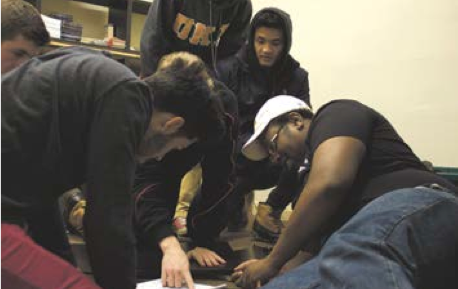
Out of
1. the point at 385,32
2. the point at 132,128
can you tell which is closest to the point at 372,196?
the point at 132,128

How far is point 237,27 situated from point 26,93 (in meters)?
1.62

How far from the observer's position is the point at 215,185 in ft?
6.23

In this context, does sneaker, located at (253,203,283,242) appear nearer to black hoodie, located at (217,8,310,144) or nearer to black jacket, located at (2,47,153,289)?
black hoodie, located at (217,8,310,144)

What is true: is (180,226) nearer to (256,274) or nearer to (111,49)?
(256,274)

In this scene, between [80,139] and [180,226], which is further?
[180,226]

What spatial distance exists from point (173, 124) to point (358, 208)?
1.57 feet

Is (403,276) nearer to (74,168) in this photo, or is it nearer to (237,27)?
(74,168)

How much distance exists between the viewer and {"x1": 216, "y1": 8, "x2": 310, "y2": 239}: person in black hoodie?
2330 millimetres

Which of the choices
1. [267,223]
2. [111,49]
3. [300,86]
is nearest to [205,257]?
[267,223]

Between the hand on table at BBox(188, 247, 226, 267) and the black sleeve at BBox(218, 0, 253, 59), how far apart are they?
973 millimetres

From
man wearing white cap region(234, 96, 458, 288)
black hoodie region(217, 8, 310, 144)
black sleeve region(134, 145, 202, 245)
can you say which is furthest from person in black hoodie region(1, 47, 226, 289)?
black hoodie region(217, 8, 310, 144)

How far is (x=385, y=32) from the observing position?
3.00 meters

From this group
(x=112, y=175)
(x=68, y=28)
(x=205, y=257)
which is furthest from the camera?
(x=68, y=28)

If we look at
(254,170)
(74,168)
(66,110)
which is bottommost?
(254,170)
